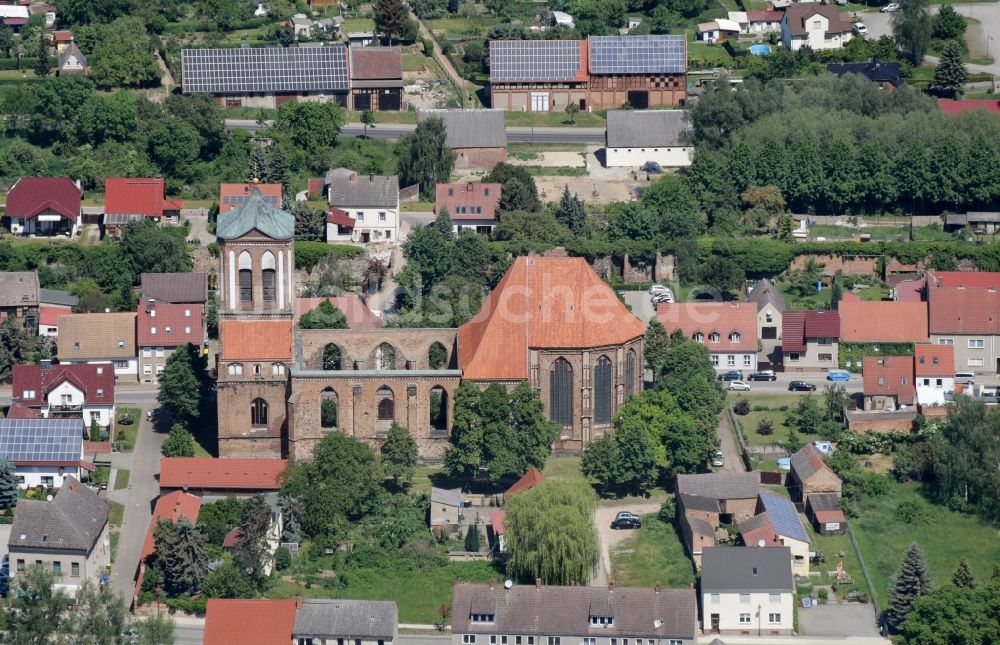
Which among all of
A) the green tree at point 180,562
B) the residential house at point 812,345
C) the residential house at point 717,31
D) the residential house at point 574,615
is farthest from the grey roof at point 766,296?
the residential house at point 717,31

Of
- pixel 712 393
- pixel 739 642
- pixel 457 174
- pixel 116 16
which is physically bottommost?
pixel 739 642

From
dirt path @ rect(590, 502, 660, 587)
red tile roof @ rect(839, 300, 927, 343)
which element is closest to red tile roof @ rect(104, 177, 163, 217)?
red tile roof @ rect(839, 300, 927, 343)

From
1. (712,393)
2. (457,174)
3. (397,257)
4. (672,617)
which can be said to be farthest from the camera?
(457,174)

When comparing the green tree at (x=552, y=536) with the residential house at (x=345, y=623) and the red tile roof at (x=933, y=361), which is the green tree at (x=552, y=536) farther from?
the red tile roof at (x=933, y=361)

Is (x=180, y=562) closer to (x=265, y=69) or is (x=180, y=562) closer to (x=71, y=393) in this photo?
(x=71, y=393)

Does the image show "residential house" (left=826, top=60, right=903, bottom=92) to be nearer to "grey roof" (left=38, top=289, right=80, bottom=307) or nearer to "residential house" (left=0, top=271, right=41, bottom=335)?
"grey roof" (left=38, top=289, right=80, bottom=307)

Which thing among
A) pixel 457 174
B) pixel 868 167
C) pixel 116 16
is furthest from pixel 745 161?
pixel 116 16

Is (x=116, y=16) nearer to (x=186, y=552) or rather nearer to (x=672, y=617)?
(x=186, y=552)
